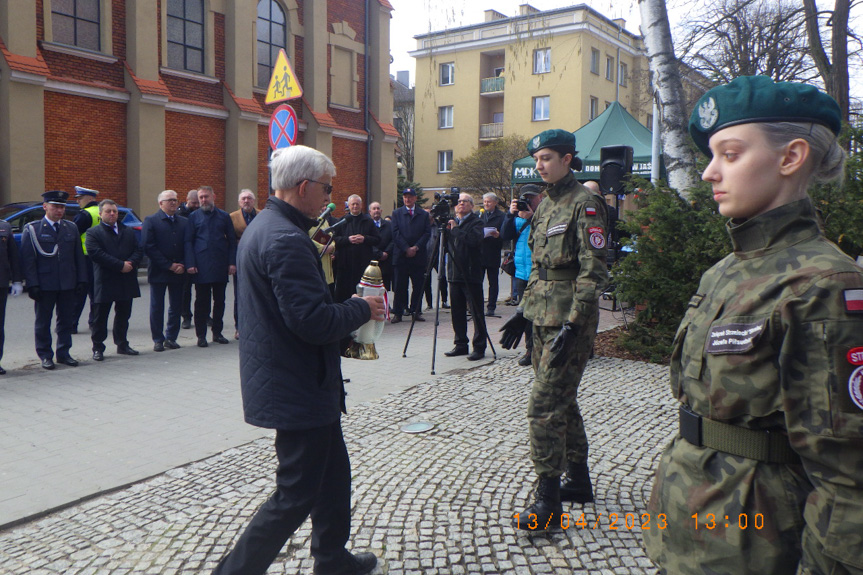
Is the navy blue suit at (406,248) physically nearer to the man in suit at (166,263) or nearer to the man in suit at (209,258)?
the man in suit at (209,258)

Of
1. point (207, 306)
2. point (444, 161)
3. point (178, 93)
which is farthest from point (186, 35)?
point (444, 161)

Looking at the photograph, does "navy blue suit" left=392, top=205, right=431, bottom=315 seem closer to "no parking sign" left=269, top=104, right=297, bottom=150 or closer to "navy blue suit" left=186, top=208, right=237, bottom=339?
"navy blue suit" left=186, top=208, right=237, bottom=339

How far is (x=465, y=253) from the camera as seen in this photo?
8.95 metres

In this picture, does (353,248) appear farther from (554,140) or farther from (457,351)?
(554,140)

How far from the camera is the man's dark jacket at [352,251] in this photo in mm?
9914

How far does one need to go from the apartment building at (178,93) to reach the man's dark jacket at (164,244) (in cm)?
914

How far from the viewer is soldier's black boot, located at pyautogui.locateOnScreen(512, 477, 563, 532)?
11.9 feet

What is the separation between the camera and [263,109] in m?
22.5

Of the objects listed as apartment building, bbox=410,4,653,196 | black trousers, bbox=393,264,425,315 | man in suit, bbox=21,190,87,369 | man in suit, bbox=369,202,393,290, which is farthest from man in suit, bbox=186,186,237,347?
apartment building, bbox=410,4,653,196

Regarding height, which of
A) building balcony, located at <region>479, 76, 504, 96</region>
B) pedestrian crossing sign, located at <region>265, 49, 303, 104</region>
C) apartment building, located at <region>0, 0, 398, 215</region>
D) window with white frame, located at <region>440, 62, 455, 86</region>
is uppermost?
window with white frame, located at <region>440, 62, 455, 86</region>

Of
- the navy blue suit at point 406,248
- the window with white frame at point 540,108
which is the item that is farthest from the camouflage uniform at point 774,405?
the window with white frame at point 540,108

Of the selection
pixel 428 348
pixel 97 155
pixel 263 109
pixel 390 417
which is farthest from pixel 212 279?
pixel 263 109

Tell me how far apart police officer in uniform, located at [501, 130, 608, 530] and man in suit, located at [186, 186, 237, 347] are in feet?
21.0

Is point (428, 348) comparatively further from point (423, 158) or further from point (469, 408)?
point (423, 158)
